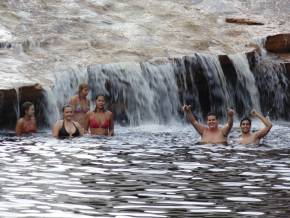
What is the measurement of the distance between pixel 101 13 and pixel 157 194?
14088 mm

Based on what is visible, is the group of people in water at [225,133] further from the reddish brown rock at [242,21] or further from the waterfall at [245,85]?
the reddish brown rock at [242,21]

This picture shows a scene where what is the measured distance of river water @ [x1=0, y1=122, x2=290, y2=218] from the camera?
29.0ft

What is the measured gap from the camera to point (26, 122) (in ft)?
55.7

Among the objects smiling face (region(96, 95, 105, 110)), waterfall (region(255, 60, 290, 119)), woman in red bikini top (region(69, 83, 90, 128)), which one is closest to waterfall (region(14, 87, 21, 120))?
woman in red bikini top (region(69, 83, 90, 128))

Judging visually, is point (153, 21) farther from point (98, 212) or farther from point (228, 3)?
point (98, 212)

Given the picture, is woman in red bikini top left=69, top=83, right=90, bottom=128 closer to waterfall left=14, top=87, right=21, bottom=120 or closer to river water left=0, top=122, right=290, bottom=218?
waterfall left=14, top=87, right=21, bottom=120

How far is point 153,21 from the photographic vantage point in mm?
23234

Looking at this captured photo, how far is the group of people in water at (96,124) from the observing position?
1539cm

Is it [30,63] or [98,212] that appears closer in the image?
[98,212]

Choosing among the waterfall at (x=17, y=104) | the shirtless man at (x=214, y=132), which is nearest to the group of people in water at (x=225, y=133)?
the shirtless man at (x=214, y=132)

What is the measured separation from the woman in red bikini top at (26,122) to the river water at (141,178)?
3.74 feet

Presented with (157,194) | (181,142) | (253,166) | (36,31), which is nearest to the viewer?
(157,194)

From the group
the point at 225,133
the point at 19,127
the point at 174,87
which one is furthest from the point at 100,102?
the point at 174,87

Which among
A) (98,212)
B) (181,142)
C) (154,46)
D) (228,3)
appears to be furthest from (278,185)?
(228,3)
